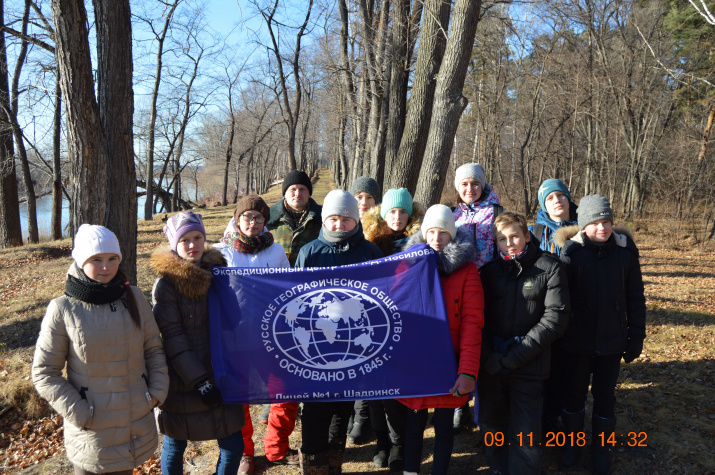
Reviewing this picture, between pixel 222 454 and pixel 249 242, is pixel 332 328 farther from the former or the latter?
pixel 222 454

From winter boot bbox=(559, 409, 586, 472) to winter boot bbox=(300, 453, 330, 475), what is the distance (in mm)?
2106

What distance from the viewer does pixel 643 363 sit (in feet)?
20.3

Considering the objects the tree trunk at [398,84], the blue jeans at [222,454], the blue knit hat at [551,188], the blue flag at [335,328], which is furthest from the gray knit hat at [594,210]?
the tree trunk at [398,84]

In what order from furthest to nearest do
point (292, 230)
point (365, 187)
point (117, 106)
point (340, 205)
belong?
point (117, 106), point (365, 187), point (292, 230), point (340, 205)

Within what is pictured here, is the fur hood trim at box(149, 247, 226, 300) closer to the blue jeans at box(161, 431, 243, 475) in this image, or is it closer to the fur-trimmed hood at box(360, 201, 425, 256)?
the blue jeans at box(161, 431, 243, 475)

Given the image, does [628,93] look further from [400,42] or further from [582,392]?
[582,392]

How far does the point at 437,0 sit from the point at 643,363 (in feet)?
20.3

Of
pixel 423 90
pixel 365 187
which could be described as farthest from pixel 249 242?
pixel 423 90

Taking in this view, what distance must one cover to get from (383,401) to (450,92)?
14.9ft

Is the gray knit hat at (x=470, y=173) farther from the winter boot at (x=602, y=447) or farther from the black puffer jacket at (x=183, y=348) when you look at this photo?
the black puffer jacket at (x=183, y=348)

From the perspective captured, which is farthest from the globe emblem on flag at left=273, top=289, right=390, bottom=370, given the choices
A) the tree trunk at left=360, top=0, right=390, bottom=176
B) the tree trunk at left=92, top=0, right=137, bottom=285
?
the tree trunk at left=360, top=0, right=390, bottom=176

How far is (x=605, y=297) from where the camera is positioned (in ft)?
12.3

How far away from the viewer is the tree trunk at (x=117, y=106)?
512 cm

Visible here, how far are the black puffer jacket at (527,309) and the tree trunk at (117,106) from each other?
13.7 ft
